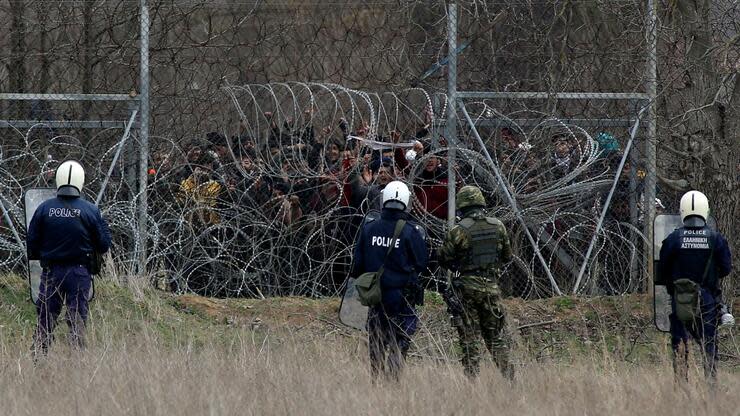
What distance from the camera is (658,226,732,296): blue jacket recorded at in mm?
8891

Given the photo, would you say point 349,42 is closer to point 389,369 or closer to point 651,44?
point 651,44

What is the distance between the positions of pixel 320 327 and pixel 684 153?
11.2ft

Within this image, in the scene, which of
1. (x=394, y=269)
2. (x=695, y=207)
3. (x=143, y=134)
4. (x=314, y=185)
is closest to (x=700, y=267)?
(x=695, y=207)

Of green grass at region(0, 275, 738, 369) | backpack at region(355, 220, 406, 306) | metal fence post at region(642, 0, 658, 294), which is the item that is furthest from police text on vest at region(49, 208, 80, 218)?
metal fence post at region(642, 0, 658, 294)

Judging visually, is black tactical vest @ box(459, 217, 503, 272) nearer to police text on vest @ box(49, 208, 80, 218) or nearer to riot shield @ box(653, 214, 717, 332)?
riot shield @ box(653, 214, 717, 332)

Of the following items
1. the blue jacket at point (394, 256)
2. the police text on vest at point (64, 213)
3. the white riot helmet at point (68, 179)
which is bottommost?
the blue jacket at point (394, 256)

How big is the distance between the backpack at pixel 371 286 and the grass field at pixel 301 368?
1.34 ft

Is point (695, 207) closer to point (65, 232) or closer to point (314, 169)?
point (314, 169)

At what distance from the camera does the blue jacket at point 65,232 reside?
9141 millimetres

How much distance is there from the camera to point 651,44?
37.4 ft

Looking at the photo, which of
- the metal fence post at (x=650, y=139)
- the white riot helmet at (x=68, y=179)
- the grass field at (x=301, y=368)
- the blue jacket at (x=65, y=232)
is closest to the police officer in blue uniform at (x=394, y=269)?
the grass field at (x=301, y=368)

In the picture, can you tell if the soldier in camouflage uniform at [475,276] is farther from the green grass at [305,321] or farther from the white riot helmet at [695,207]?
the green grass at [305,321]

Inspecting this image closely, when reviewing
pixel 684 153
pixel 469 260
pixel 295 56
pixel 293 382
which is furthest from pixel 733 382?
pixel 295 56

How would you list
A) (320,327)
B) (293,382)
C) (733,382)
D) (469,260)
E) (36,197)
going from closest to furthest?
(293,382) < (733,382) < (469,260) < (36,197) < (320,327)
